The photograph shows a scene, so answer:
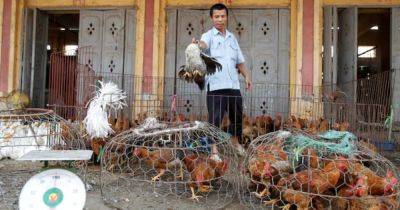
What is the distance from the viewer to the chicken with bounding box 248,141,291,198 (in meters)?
3.06

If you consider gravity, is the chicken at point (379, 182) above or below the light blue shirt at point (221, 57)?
below

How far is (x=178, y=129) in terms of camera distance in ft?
10.8

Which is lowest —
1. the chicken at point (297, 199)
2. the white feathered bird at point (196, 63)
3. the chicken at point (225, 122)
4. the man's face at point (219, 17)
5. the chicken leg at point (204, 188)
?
the chicken leg at point (204, 188)

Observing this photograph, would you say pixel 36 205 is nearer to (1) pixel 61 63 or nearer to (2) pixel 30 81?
(1) pixel 61 63

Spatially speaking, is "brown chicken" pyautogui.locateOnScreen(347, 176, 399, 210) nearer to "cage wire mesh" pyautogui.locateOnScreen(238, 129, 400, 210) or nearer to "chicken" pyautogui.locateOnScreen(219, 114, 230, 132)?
"cage wire mesh" pyautogui.locateOnScreen(238, 129, 400, 210)

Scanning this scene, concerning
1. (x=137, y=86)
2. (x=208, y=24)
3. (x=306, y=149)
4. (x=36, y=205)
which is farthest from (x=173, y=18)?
(x=36, y=205)

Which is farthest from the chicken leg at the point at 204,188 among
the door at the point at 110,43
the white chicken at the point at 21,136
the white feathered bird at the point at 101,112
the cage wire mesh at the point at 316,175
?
the door at the point at 110,43

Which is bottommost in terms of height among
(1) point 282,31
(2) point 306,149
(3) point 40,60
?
(2) point 306,149

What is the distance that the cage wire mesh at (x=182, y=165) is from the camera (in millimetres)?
3334

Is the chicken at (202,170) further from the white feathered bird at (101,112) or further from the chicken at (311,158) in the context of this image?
the white feathered bird at (101,112)

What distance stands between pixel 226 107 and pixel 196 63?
74cm

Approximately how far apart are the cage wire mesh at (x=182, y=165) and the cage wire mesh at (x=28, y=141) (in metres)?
0.49

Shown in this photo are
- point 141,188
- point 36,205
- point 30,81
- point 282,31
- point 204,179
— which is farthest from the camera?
point 30,81

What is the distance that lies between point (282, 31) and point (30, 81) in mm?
5263
